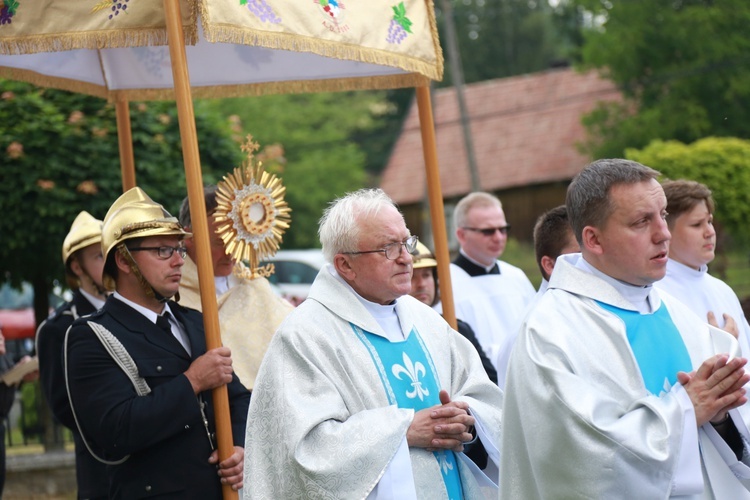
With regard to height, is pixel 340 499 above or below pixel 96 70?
below

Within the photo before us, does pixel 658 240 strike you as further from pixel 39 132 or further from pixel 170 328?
pixel 39 132

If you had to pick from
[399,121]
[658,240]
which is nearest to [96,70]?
[658,240]

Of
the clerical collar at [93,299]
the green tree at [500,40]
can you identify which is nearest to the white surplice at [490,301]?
the clerical collar at [93,299]

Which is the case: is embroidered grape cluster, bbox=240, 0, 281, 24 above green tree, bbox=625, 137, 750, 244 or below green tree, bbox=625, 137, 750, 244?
above

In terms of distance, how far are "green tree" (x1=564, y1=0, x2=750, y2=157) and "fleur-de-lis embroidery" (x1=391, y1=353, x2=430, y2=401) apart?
980 inches

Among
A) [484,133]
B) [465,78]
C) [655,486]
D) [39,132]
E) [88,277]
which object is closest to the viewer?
[655,486]

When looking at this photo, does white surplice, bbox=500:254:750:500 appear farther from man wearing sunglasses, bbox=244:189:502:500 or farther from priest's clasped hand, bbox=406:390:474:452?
man wearing sunglasses, bbox=244:189:502:500

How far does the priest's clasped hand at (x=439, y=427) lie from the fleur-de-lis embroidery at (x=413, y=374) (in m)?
0.13

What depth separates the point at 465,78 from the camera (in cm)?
5488

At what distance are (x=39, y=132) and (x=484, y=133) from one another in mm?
28644

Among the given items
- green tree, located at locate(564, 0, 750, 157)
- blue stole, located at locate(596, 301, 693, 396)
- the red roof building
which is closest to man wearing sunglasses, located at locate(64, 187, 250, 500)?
blue stole, located at locate(596, 301, 693, 396)

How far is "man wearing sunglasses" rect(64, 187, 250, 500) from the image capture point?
4.45 metres

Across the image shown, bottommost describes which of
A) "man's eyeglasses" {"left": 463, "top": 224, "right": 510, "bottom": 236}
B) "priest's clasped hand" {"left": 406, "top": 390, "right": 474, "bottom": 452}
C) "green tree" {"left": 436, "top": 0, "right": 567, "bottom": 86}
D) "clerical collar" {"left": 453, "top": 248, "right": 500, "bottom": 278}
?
"priest's clasped hand" {"left": 406, "top": 390, "right": 474, "bottom": 452}

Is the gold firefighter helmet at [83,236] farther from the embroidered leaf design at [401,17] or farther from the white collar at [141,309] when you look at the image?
the embroidered leaf design at [401,17]
